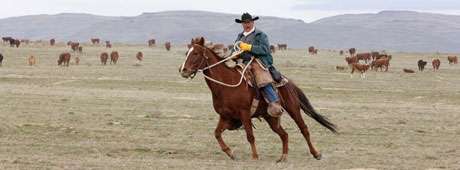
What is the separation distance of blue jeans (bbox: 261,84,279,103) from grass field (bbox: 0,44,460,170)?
0.94 metres

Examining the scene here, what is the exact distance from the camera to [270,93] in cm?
1251

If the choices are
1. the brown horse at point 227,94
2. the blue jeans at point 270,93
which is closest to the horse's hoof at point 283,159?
the brown horse at point 227,94

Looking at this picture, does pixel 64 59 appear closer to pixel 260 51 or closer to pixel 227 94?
pixel 260 51

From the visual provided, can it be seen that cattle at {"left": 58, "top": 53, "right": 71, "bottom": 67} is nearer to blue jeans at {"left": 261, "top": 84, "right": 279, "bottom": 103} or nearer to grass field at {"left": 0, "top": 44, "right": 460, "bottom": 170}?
grass field at {"left": 0, "top": 44, "right": 460, "bottom": 170}

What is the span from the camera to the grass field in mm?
12547

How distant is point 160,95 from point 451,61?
117ft

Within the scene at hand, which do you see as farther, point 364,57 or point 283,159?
point 364,57

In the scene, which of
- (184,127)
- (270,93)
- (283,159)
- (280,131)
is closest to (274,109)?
(270,93)

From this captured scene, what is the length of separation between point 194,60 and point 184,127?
16.8 feet

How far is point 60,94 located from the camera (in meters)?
26.4

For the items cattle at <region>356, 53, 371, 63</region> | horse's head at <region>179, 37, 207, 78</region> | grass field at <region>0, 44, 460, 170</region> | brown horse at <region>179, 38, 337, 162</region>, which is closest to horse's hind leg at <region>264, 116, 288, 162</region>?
brown horse at <region>179, 38, 337, 162</region>

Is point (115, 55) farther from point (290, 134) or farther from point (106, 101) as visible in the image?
point (290, 134)

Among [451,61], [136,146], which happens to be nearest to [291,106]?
[136,146]

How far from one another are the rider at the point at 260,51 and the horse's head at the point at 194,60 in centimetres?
59
